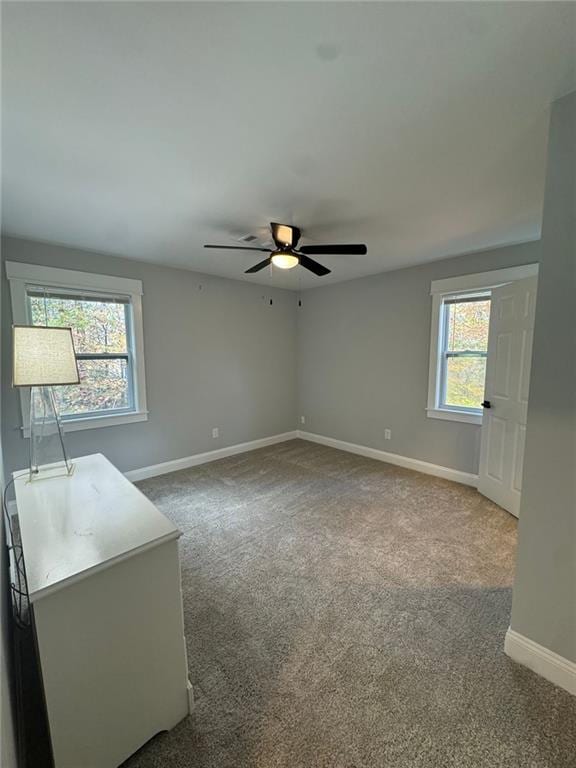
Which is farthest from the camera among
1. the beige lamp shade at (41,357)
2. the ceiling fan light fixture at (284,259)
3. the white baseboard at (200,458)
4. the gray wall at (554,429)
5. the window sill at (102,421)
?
the white baseboard at (200,458)

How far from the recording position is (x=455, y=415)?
360cm

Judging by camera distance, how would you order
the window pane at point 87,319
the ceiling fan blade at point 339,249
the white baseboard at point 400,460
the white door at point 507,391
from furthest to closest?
the white baseboard at point 400,460
the window pane at point 87,319
the white door at point 507,391
the ceiling fan blade at point 339,249

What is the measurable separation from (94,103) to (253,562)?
2.63 m

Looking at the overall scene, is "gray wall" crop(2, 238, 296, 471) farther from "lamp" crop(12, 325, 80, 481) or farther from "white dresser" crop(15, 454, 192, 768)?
"white dresser" crop(15, 454, 192, 768)

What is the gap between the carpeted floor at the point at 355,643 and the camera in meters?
1.22

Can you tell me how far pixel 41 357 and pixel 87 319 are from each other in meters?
A: 1.84

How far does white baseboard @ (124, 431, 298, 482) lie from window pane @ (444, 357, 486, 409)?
A: 253 centimetres

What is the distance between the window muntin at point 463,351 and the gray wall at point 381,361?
19cm

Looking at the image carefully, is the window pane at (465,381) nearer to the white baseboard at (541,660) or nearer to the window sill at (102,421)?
the white baseboard at (541,660)

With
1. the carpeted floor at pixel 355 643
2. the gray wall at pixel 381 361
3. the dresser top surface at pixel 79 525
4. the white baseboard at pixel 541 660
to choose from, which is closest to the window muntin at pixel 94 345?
the carpeted floor at pixel 355 643

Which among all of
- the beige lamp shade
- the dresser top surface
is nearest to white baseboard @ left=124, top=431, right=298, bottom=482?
the dresser top surface

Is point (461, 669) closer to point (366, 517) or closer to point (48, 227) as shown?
point (366, 517)

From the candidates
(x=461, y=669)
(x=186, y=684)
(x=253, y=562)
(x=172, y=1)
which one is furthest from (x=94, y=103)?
(x=461, y=669)

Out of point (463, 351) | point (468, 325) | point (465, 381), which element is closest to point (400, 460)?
point (465, 381)
